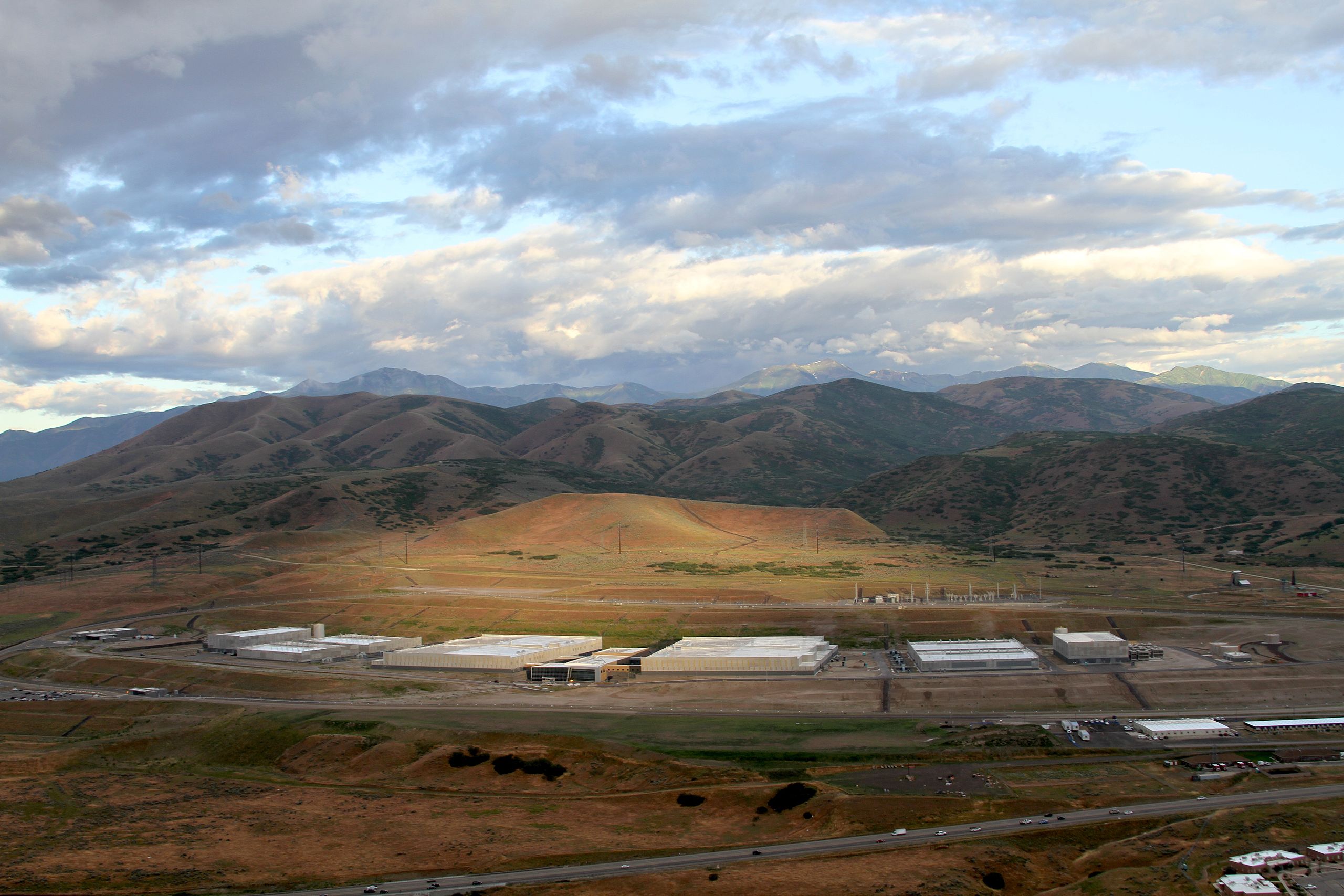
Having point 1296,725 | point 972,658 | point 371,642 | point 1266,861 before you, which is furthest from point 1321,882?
point 371,642

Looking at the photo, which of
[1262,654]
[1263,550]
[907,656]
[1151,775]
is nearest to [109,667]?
[907,656]

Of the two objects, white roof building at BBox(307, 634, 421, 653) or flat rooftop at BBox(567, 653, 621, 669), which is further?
white roof building at BBox(307, 634, 421, 653)

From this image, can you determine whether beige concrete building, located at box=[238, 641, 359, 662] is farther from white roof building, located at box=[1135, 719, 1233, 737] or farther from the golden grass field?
white roof building, located at box=[1135, 719, 1233, 737]

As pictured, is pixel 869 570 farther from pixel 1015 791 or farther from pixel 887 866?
pixel 887 866

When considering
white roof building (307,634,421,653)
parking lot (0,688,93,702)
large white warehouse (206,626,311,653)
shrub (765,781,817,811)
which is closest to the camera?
shrub (765,781,817,811)

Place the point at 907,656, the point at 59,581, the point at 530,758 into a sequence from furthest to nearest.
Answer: the point at 59,581 < the point at 907,656 < the point at 530,758

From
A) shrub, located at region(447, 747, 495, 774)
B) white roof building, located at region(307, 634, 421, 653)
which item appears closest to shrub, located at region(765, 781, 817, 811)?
shrub, located at region(447, 747, 495, 774)
